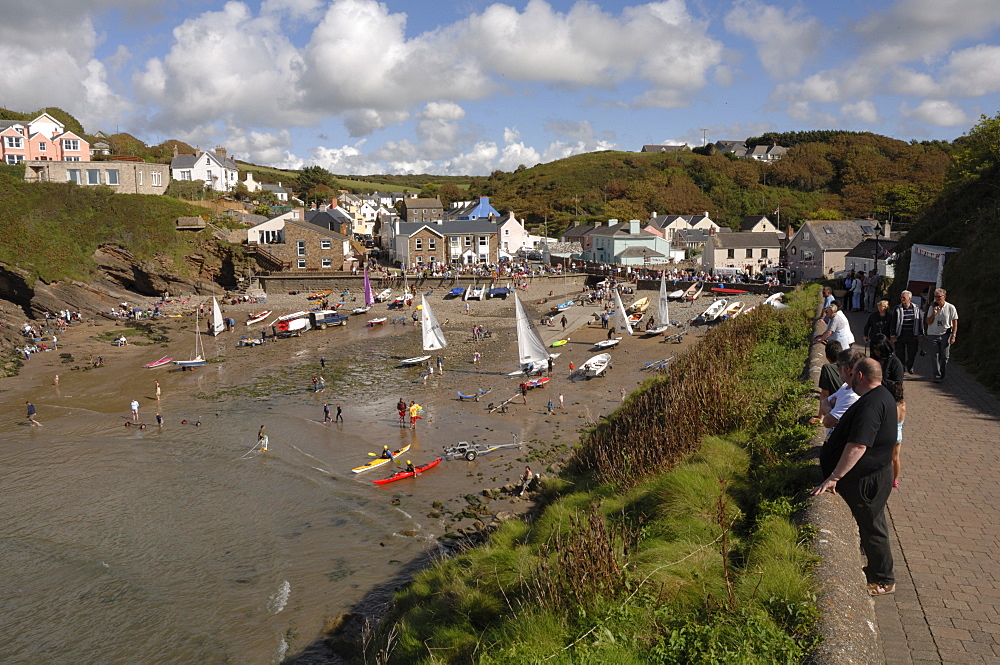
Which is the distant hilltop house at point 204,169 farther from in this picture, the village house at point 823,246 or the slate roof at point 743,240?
the village house at point 823,246

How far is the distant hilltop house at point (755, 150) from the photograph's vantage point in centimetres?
15175

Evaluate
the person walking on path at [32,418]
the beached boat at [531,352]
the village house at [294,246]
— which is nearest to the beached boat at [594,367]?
the beached boat at [531,352]

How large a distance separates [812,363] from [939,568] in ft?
24.2

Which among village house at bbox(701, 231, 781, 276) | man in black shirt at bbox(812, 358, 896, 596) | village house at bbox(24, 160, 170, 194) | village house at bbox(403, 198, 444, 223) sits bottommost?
man in black shirt at bbox(812, 358, 896, 596)

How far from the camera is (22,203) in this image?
56.7 metres

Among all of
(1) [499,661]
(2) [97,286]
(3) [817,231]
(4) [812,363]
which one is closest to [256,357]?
(2) [97,286]

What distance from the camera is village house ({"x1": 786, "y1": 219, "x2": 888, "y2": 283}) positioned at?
57.1m

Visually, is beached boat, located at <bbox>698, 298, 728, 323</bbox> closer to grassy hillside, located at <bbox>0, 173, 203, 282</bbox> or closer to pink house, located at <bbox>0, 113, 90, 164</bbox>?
grassy hillside, located at <bbox>0, 173, 203, 282</bbox>

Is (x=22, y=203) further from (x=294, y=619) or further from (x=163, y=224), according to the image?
(x=294, y=619)

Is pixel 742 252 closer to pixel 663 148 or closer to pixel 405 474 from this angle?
pixel 405 474

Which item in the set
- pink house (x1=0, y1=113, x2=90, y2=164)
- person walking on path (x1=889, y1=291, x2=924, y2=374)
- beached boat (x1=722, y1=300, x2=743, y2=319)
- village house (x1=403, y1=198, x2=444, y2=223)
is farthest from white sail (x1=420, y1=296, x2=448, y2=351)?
pink house (x1=0, y1=113, x2=90, y2=164)

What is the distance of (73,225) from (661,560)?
64.8 m

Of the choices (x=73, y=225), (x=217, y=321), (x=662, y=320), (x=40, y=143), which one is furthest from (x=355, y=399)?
(x=40, y=143)

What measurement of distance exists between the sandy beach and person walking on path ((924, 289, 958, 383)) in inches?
394
